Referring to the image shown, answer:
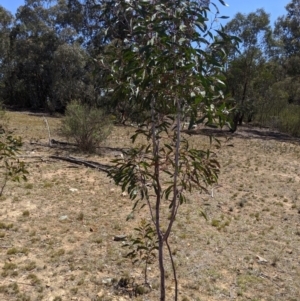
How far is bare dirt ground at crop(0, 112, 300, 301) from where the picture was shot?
13.0 ft

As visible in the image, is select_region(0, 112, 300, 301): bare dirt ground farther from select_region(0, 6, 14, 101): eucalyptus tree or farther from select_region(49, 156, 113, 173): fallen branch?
select_region(0, 6, 14, 101): eucalyptus tree

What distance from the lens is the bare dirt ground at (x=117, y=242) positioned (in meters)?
3.96

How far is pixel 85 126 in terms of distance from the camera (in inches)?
419

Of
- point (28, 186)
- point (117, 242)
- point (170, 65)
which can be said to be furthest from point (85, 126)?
point (170, 65)

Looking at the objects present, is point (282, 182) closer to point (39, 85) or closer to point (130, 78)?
point (130, 78)

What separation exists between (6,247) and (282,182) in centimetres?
679

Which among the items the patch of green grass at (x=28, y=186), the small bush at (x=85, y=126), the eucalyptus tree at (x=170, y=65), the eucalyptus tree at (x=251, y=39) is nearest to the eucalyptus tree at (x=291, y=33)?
the eucalyptus tree at (x=251, y=39)

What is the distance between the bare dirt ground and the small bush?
72.9 inches

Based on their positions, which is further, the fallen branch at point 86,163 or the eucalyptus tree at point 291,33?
the eucalyptus tree at point 291,33

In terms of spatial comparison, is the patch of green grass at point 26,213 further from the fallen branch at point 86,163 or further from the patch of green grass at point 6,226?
the fallen branch at point 86,163

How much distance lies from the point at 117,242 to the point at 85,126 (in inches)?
238

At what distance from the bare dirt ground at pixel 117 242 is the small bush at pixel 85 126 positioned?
1.85 meters

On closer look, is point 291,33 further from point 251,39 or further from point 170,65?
point 170,65

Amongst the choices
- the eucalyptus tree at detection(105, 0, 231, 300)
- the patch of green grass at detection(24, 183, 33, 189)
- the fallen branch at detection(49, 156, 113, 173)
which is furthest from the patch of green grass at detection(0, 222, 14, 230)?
the fallen branch at detection(49, 156, 113, 173)
